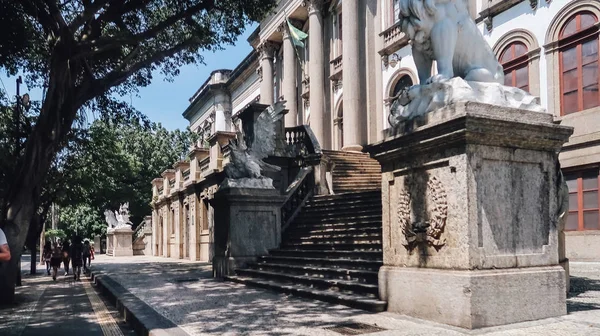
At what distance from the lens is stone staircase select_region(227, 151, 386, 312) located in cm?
820

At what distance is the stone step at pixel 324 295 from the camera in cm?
697

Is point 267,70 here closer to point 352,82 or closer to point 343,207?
point 352,82

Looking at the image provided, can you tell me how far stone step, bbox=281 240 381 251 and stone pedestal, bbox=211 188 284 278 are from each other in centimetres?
55

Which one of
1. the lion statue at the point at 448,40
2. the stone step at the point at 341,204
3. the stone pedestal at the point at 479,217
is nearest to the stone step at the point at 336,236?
the stone step at the point at 341,204

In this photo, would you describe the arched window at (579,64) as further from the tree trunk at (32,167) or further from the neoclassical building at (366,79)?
the tree trunk at (32,167)

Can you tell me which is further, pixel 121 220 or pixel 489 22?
pixel 121 220

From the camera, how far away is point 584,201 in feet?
45.0

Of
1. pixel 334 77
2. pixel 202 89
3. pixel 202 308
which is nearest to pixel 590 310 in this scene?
pixel 202 308

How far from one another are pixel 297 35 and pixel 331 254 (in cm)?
1999

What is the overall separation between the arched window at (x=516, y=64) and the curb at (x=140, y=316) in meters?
11.9

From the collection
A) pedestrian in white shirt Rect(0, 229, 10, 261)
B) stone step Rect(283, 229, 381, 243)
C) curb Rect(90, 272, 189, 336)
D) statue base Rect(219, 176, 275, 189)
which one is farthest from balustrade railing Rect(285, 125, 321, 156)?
pedestrian in white shirt Rect(0, 229, 10, 261)

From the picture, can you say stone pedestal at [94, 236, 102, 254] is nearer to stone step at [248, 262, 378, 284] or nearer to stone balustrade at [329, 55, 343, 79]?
stone balustrade at [329, 55, 343, 79]

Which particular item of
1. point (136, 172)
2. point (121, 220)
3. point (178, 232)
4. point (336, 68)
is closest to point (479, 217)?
point (336, 68)

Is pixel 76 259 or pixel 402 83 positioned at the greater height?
pixel 402 83
